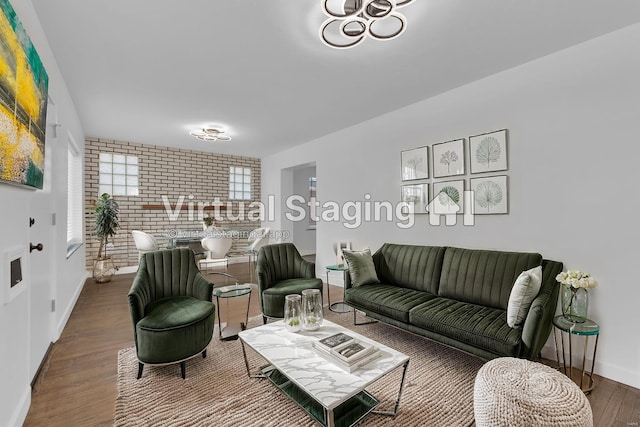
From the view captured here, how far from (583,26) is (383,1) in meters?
1.62

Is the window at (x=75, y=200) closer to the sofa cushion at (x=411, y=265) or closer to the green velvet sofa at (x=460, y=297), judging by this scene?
the green velvet sofa at (x=460, y=297)

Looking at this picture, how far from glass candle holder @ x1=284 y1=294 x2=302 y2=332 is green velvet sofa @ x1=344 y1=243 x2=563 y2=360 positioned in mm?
1016

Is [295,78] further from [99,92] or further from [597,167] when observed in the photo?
[597,167]

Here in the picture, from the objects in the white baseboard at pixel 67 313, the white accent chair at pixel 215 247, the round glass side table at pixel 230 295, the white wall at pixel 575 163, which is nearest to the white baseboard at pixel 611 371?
the white wall at pixel 575 163

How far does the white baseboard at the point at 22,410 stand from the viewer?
156 centimetres

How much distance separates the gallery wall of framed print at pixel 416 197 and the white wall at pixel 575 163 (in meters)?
0.32

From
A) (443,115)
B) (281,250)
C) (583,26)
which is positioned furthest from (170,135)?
(583,26)

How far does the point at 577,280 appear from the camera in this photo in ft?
6.89

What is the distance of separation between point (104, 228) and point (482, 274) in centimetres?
559

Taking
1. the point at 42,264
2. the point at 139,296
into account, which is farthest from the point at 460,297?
the point at 42,264

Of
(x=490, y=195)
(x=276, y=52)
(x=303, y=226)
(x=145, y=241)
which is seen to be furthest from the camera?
(x=303, y=226)

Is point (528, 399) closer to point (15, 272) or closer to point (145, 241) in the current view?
point (15, 272)

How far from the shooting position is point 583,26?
7.00 ft

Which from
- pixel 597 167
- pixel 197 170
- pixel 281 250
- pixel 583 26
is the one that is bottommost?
pixel 281 250
